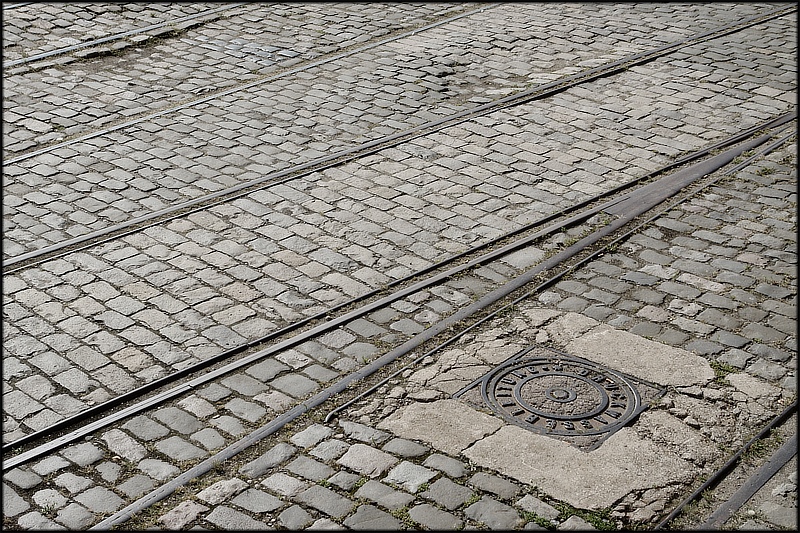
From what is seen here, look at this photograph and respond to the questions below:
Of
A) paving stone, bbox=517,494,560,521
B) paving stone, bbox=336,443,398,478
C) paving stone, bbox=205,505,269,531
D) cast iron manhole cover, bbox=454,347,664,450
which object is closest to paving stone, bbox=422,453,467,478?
paving stone, bbox=336,443,398,478

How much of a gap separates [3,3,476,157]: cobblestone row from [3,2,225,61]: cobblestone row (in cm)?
61

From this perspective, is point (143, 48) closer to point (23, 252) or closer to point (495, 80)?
point (495, 80)

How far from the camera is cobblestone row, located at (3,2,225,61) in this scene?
12680 mm

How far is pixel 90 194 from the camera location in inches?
345

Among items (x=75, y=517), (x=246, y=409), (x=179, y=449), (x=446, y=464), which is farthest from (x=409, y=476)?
(x=75, y=517)

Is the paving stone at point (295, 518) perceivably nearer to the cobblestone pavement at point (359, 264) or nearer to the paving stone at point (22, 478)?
the cobblestone pavement at point (359, 264)

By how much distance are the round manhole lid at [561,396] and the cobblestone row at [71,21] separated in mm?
8898

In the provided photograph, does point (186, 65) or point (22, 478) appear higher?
point (186, 65)

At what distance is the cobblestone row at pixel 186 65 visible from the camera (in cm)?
1048

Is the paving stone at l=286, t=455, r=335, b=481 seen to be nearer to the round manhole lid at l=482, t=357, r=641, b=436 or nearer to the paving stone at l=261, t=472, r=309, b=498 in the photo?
the paving stone at l=261, t=472, r=309, b=498

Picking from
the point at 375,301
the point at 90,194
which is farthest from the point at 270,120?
the point at 375,301

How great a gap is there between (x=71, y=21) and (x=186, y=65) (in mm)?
2585

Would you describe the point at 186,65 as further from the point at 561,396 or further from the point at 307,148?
the point at 561,396

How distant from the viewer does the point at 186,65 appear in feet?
40.0
